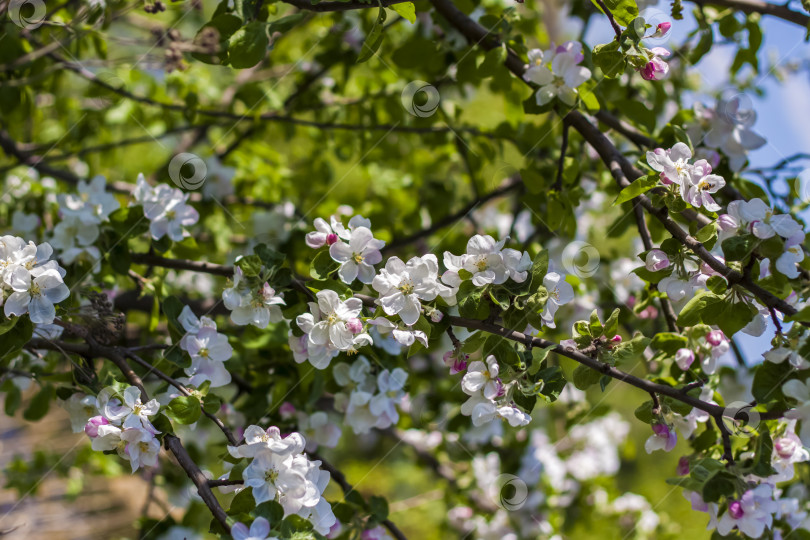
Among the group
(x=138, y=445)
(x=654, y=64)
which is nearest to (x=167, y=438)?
(x=138, y=445)

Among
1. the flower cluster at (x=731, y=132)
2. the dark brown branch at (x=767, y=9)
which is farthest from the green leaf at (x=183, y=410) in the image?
the dark brown branch at (x=767, y=9)

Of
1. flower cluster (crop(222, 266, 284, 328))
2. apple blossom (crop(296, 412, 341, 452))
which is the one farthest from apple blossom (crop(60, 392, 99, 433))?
apple blossom (crop(296, 412, 341, 452))

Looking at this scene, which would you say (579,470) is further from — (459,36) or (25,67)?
(25,67)

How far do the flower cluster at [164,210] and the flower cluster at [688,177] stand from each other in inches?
29.4

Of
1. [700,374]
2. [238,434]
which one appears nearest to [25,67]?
[238,434]

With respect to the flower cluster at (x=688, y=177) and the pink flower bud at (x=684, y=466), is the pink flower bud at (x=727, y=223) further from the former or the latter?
the pink flower bud at (x=684, y=466)

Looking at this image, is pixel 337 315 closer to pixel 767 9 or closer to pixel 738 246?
pixel 738 246

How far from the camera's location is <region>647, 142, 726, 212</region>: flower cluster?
0.90 metres

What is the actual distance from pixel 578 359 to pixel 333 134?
3.86 feet

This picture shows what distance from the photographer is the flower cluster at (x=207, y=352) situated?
100 cm

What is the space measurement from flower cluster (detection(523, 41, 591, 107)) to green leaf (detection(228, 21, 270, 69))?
417 mm

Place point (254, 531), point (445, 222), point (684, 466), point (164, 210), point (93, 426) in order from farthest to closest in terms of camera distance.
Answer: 1. point (445, 222)
2. point (164, 210)
3. point (684, 466)
4. point (93, 426)
5. point (254, 531)

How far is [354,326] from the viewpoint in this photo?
2.87ft

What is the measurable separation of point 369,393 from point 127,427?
40 cm
